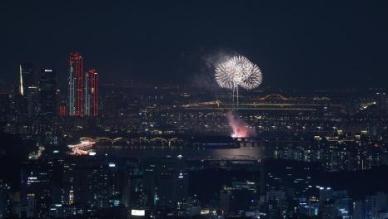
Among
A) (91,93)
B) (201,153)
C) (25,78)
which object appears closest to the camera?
(201,153)

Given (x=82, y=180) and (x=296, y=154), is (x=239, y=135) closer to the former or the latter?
(x=296, y=154)

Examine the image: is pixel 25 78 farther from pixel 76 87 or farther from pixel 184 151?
pixel 184 151

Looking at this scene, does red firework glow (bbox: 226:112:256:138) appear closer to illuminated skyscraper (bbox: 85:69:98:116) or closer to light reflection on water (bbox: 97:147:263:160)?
light reflection on water (bbox: 97:147:263:160)

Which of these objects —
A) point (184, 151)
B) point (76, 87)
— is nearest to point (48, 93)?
point (76, 87)

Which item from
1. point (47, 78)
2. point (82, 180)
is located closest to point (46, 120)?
point (47, 78)

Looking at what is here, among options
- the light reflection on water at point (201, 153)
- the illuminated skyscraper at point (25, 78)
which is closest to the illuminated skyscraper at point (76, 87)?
the illuminated skyscraper at point (25, 78)

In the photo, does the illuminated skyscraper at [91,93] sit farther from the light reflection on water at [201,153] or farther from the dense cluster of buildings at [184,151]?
the light reflection on water at [201,153]
